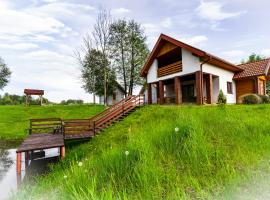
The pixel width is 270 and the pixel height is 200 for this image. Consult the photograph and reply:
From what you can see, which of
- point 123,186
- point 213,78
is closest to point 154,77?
point 213,78

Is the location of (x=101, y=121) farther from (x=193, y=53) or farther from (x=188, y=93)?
(x=188, y=93)

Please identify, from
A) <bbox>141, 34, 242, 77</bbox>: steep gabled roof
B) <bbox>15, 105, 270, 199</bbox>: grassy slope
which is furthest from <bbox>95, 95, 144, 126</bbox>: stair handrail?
<bbox>15, 105, 270, 199</bbox>: grassy slope

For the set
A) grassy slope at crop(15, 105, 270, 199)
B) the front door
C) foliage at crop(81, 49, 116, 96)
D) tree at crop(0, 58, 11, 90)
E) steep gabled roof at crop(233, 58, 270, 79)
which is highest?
tree at crop(0, 58, 11, 90)

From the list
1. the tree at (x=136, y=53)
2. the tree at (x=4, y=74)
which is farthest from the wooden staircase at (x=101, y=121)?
the tree at (x=4, y=74)

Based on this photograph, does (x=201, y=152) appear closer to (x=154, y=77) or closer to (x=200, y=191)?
(x=200, y=191)

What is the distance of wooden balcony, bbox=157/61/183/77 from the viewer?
1596 centimetres

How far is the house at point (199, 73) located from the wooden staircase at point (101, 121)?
13.6ft

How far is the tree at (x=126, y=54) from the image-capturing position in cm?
2948

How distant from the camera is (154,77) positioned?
1934cm

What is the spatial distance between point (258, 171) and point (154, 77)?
55.7 feet

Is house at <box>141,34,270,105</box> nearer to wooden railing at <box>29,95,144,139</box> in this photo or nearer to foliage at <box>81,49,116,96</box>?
wooden railing at <box>29,95,144,139</box>

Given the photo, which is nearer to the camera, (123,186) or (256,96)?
(123,186)

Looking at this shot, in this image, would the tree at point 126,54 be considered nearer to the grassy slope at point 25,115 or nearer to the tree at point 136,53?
the tree at point 136,53

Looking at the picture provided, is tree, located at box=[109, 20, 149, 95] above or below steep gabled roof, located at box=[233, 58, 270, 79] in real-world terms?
above
